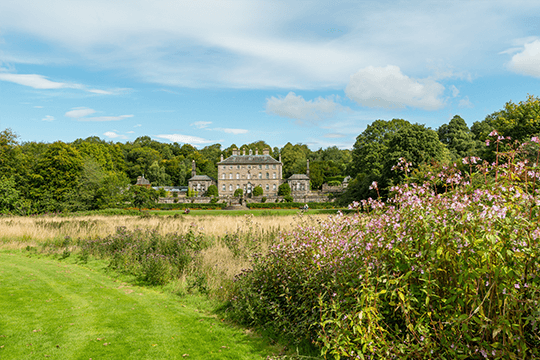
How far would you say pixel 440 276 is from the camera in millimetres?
3598

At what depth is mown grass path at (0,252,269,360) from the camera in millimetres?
4941

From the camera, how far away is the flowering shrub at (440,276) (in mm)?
2992

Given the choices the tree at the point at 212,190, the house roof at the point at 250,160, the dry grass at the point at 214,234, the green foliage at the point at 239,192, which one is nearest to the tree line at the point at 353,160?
the dry grass at the point at 214,234

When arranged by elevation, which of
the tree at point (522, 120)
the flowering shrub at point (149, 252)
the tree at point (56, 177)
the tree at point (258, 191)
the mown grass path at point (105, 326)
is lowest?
the mown grass path at point (105, 326)

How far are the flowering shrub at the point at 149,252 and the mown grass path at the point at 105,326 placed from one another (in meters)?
0.78

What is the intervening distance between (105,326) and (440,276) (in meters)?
5.18

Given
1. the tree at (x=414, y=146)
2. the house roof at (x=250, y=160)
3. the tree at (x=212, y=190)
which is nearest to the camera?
the tree at (x=414, y=146)

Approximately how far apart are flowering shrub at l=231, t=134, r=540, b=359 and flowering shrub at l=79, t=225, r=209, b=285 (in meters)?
4.65

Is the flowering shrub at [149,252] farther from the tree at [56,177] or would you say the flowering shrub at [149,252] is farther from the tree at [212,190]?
the tree at [212,190]

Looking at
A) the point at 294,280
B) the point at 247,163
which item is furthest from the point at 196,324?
the point at 247,163

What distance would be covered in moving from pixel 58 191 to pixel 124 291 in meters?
33.3

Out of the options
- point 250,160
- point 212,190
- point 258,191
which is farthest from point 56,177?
point 250,160

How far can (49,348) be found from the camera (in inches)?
193

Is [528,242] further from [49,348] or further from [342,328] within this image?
[49,348]
